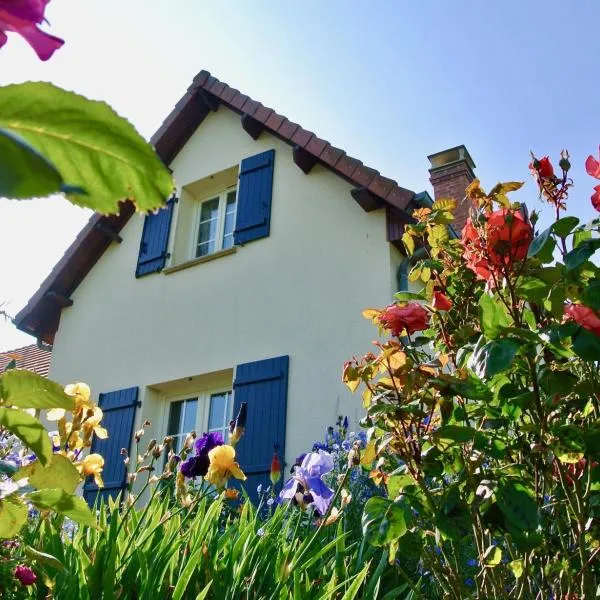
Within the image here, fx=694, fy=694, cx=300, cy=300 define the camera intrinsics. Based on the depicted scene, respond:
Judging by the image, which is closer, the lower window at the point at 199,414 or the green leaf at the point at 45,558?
the green leaf at the point at 45,558

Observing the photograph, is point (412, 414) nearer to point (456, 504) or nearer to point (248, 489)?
point (456, 504)

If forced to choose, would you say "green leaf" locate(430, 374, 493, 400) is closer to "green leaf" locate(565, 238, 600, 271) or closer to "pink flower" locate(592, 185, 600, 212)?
"green leaf" locate(565, 238, 600, 271)

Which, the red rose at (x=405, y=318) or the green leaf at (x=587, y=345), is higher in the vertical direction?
the red rose at (x=405, y=318)

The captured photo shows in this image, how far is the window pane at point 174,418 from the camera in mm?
7340

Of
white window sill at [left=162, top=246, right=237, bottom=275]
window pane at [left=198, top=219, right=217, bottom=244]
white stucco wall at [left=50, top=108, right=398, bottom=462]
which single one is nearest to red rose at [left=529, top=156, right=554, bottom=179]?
white stucco wall at [left=50, top=108, right=398, bottom=462]

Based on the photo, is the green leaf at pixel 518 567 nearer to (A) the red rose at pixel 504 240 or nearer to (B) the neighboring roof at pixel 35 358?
(A) the red rose at pixel 504 240

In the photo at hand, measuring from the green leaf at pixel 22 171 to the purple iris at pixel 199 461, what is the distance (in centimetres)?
189

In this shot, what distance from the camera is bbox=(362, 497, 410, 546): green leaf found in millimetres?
1478

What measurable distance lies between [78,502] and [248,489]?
5.27 meters

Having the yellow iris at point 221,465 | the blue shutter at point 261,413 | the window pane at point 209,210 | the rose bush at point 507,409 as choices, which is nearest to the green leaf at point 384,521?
the rose bush at point 507,409

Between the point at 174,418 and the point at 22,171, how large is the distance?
7.40 m

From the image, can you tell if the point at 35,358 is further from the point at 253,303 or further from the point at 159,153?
the point at 253,303

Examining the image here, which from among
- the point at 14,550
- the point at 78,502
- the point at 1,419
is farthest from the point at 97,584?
the point at 1,419

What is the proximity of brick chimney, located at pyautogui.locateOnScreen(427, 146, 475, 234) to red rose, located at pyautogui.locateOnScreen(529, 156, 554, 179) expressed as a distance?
6012mm
